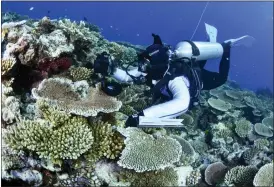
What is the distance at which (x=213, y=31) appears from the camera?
7.77 meters

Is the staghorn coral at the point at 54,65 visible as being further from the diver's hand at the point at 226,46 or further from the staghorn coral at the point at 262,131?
the staghorn coral at the point at 262,131

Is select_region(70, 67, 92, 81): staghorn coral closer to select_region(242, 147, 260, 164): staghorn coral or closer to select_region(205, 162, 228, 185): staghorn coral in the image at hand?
select_region(205, 162, 228, 185): staghorn coral

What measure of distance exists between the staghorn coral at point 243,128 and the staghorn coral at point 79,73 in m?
3.96

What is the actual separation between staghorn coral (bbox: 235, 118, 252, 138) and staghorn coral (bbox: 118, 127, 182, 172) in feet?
10.9

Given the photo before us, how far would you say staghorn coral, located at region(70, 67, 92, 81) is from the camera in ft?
16.5

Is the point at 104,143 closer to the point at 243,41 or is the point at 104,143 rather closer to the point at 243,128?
the point at 243,128

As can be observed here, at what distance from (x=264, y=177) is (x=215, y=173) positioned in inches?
33.3

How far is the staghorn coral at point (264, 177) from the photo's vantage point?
15.1 feet

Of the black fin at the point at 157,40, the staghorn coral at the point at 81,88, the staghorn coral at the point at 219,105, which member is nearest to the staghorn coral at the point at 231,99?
the staghorn coral at the point at 219,105

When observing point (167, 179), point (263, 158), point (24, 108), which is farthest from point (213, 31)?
point (24, 108)

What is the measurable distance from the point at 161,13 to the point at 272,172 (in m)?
117

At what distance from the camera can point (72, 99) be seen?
4.14 m

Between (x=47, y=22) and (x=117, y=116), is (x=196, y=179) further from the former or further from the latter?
(x=47, y=22)

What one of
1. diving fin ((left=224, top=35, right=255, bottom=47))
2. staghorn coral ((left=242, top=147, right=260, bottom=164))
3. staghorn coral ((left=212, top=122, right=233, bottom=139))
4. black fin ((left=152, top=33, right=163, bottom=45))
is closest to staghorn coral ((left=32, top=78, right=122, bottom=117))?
black fin ((left=152, top=33, right=163, bottom=45))
